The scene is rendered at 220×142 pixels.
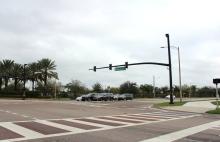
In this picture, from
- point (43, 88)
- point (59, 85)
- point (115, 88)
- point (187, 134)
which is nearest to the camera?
point (187, 134)

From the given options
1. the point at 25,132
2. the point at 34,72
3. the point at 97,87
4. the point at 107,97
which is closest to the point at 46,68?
the point at 34,72

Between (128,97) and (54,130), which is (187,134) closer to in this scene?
→ (54,130)

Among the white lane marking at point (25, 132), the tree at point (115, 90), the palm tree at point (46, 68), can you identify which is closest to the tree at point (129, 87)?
the tree at point (115, 90)

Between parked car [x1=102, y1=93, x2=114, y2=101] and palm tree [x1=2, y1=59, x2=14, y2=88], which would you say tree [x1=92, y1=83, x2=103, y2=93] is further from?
parked car [x1=102, y1=93, x2=114, y2=101]

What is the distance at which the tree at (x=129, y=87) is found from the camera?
141 meters

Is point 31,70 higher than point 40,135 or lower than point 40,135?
higher

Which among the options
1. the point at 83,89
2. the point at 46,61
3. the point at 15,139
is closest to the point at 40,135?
A: the point at 15,139

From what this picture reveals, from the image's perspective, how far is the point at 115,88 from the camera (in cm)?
15525

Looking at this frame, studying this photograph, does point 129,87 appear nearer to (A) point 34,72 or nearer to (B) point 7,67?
(A) point 34,72

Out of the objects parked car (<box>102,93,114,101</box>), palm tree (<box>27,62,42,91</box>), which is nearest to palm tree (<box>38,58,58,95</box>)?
palm tree (<box>27,62,42,91</box>)

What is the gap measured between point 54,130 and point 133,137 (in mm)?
3437

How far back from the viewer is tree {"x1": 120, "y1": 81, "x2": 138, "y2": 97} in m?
141

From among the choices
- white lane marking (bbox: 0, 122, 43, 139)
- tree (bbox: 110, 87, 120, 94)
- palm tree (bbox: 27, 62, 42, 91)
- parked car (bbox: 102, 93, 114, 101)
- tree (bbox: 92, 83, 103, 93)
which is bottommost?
white lane marking (bbox: 0, 122, 43, 139)

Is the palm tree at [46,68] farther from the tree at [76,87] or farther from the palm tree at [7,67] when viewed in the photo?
the tree at [76,87]
